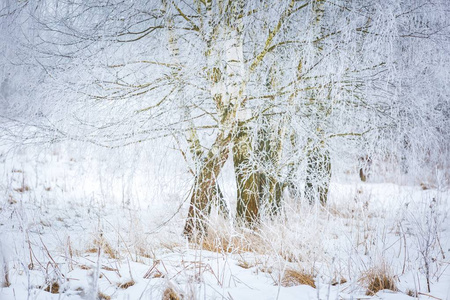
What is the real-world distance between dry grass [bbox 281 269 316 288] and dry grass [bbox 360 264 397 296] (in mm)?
309

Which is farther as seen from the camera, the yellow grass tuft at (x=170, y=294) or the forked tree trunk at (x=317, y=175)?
the forked tree trunk at (x=317, y=175)

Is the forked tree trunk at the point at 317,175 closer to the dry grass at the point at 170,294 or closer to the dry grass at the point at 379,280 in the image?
the dry grass at the point at 379,280

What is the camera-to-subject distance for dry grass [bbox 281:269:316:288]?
186 centimetres

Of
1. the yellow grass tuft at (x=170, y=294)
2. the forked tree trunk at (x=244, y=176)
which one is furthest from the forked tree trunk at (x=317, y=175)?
the yellow grass tuft at (x=170, y=294)

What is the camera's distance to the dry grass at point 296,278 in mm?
1861

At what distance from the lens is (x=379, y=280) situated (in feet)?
5.74

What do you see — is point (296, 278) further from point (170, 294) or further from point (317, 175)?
point (317, 175)

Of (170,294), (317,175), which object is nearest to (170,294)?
(170,294)

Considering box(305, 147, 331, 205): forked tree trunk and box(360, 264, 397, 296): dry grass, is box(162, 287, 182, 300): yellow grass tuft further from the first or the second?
box(305, 147, 331, 205): forked tree trunk

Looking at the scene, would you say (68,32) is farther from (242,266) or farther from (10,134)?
(242,266)

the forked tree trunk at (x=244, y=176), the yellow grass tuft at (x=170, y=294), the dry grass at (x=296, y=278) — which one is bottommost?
the dry grass at (x=296, y=278)

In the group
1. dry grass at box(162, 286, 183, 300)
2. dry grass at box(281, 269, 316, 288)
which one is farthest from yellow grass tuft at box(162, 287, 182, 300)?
dry grass at box(281, 269, 316, 288)

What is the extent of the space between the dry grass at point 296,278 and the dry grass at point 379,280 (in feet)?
1.02

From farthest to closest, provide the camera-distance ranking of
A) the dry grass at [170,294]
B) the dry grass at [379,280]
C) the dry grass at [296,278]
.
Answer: the dry grass at [296,278]
the dry grass at [379,280]
the dry grass at [170,294]
